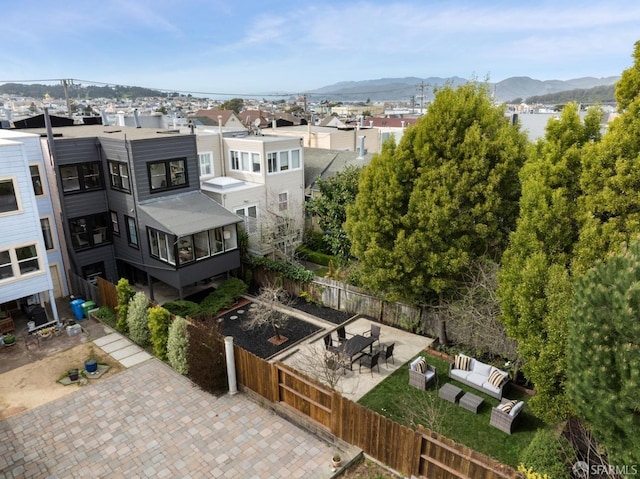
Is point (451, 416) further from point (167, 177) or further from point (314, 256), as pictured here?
point (167, 177)

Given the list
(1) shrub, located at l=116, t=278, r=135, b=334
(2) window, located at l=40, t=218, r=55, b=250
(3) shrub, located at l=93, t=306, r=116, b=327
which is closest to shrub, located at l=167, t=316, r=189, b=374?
(1) shrub, located at l=116, t=278, r=135, b=334

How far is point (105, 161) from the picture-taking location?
800 inches

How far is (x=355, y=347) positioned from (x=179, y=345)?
20.1 ft

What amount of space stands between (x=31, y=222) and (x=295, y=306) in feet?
39.5

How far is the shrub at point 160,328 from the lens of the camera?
1487 centimetres

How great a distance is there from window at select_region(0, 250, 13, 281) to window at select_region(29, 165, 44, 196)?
12.9 feet

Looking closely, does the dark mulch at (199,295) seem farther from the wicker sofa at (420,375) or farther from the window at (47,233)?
the wicker sofa at (420,375)

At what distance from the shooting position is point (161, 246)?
19109 millimetres

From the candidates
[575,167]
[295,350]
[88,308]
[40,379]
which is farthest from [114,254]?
[575,167]

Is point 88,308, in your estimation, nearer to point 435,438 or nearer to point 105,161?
point 105,161

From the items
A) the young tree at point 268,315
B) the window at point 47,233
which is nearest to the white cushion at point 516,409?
the young tree at point 268,315

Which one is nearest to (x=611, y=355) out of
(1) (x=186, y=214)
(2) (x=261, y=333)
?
(2) (x=261, y=333)

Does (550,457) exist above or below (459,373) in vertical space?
above

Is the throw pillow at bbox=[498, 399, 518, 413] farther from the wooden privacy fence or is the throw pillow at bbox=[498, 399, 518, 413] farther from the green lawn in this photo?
the wooden privacy fence
